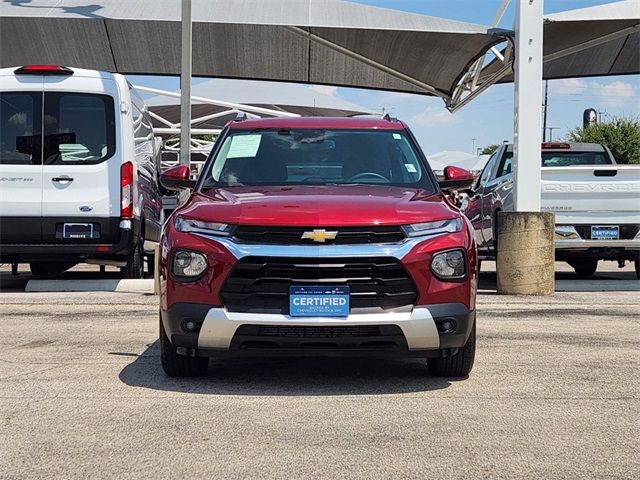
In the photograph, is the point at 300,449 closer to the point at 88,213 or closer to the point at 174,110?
the point at 88,213

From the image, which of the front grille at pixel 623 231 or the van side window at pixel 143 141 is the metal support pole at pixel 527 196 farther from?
the van side window at pixel 143 141

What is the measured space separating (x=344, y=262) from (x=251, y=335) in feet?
2.16

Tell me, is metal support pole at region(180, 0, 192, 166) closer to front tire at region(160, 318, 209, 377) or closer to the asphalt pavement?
the asphalt pavement

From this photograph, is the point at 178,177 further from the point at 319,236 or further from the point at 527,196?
the point at 527,196

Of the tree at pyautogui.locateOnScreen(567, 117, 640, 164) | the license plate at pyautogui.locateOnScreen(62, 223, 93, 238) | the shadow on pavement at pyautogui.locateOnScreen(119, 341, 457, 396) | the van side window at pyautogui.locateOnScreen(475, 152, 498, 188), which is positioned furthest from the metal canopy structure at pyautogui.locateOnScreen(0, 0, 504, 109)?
the tree at pyautogui.locateOnScreen(567, 117, 640, 164)

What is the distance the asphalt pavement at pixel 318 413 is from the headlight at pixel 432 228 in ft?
3.03

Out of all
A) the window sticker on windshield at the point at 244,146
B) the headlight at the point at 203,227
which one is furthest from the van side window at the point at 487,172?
the headlight at the point at 203,227

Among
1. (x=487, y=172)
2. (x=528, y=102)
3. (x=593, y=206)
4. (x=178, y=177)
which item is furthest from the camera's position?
(x=487, y=172)

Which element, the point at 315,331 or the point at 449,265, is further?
the point at 449,265

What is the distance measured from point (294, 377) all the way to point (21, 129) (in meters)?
6.68

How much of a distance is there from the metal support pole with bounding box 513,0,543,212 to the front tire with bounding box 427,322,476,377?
5855mm

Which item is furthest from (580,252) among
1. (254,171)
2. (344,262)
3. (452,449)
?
(452,449)

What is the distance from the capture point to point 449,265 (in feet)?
18.9

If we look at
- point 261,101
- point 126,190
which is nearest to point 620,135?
point 261,101
